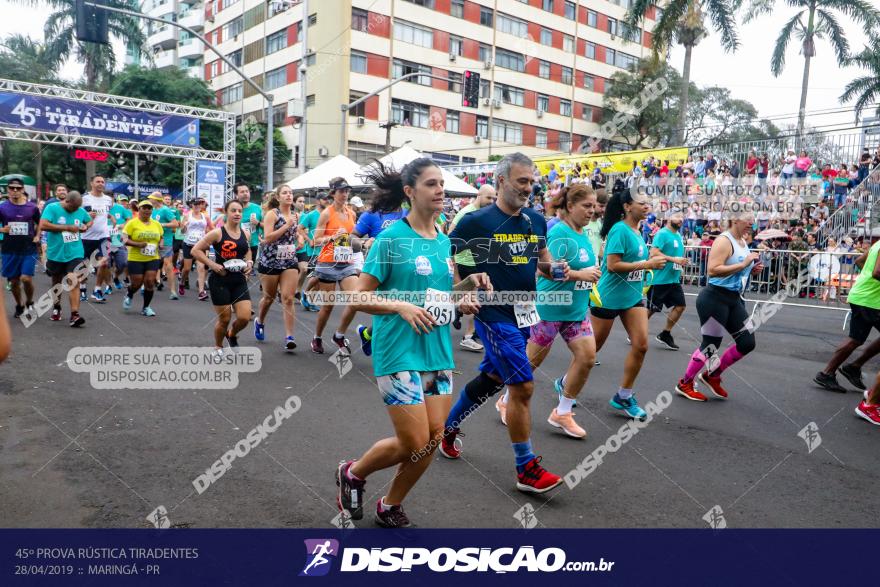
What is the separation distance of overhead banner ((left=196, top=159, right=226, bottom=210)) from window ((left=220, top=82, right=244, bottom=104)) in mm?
32610

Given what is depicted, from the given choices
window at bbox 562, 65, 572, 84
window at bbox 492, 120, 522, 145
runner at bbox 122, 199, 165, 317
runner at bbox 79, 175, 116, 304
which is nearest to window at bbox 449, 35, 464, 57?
window at bbox 492, 120, 522, 145

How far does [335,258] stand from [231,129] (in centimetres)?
1670

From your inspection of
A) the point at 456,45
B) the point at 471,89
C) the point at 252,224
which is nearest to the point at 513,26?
the point at 456,45

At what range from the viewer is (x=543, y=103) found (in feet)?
168

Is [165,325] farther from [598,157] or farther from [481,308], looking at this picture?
[598,157]

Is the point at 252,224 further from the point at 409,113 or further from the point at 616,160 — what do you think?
the point at 409,113

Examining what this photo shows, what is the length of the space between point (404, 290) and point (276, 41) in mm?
47897

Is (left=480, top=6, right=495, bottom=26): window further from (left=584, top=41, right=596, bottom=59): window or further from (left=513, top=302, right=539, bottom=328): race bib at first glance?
(left=513, top=302, right=539, bottom=328): race bib

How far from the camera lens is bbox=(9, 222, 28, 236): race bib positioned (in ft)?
30.3

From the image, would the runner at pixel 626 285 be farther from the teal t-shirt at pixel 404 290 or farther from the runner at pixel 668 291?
the runner at pixel 668 291

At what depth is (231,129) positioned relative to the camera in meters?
23.0

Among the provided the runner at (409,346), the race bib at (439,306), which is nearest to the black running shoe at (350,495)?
the runner at (409,346)

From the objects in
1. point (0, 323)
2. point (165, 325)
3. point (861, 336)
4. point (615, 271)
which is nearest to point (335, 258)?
point (165, 325)

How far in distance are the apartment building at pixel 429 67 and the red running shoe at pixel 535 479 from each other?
3417cm
